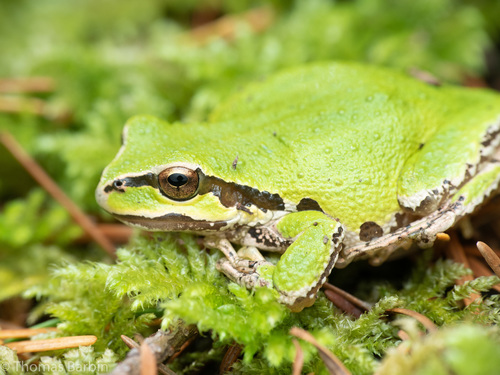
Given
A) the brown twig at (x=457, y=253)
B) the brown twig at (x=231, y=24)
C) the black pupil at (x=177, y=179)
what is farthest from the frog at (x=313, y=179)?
the brown twig at (x=231, y=24)

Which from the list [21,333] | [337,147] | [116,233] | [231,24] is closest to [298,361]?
[337,147]

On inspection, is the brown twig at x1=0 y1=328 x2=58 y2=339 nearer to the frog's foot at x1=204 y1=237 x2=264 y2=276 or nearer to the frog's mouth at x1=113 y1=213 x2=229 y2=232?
the frog's mouth at x1=113 y1=213 x2=229 y2=232

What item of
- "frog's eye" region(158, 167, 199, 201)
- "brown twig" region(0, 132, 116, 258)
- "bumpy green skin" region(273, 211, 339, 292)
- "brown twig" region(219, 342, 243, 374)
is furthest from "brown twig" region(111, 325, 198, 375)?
"brown twig" region(0, 132, 116, 258)

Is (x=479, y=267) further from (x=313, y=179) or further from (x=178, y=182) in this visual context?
(x=178, y=182)

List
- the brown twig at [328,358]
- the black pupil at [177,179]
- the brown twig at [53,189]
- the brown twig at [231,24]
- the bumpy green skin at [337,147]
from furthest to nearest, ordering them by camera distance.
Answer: the brown twig at [231,24] → the brown twig at [53,189] → the bumpy green skin at [337,147] → the black pupil at [177,179] → the brown twig at [328,358]

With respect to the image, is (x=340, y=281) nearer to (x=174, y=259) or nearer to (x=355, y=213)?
(x=355, y=213)

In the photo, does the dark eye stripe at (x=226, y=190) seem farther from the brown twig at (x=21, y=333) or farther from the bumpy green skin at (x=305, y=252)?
the brown twig at (x=21, y=333)
